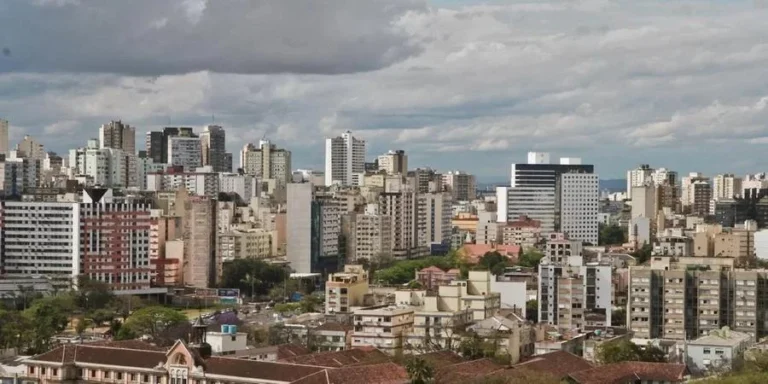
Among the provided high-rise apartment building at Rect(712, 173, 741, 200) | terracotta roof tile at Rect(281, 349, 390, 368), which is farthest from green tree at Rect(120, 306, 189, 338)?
high-rise apartment building at Rect(712, 173, 741, 200)

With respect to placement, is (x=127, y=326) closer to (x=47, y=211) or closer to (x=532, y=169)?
(x=47, y=211)

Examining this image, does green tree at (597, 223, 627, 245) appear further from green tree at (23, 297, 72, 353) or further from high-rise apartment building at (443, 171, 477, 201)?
green tree at (23, 297, 72, 353)

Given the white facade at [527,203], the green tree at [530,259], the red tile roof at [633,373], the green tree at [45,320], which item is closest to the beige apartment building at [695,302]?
the red tile roof at [633,373]

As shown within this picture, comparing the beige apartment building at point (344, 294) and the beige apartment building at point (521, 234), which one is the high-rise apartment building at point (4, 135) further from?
the beige apartment building at point (344, 294)

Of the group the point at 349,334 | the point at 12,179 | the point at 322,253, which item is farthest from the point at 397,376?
the point at 12,179

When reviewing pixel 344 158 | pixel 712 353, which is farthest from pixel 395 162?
pixel 712 353
